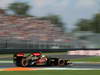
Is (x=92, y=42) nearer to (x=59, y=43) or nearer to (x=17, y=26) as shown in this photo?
(x=59, y=43)

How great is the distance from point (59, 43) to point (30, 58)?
15.4 meters

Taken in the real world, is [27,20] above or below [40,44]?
above

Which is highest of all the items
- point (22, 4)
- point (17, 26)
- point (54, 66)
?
point (22, 4)

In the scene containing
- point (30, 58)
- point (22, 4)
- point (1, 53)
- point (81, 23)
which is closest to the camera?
point (30, 58)

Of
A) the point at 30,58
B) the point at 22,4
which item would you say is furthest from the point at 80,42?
the point at 22,4

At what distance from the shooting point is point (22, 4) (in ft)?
257

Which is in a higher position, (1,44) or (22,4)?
(22,4)

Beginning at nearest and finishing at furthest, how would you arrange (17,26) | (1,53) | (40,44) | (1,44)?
(1,53), (1,44), (40,44), (17,26)

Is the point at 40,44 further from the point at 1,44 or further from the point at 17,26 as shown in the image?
the point at 17,26

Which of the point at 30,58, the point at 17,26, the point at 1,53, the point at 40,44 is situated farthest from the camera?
the point at 17,26

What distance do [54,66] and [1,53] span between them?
9.58 m

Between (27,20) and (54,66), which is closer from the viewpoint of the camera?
(54,66)

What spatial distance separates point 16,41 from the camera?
2419cm

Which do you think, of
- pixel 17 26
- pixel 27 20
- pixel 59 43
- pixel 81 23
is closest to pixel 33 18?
pixel 27 20
